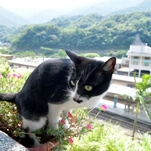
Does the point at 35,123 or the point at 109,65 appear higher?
the point at 109,65

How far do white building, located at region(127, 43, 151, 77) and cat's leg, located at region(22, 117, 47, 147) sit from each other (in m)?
8.25

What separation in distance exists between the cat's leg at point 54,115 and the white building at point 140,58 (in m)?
8.22

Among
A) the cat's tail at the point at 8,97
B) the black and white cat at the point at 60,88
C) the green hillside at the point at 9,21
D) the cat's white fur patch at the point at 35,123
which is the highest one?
the green hillside at the point at 9,21

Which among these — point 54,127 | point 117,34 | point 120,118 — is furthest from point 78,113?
point 117,34

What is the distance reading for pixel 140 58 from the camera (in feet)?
28.4

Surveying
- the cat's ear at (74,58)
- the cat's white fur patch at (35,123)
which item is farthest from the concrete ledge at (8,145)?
the cat's ear at (74,58)

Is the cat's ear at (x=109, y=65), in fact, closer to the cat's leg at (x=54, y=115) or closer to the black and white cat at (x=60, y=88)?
the black and white cat at (x=60, y=88)

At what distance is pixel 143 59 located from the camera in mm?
8656

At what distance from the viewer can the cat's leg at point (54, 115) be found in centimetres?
67

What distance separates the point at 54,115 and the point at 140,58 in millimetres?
8499

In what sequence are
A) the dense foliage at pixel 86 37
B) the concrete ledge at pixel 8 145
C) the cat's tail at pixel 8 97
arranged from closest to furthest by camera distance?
the concrete ledge at pixel 8 145 < the cat's tail at pixel 8 97 < the dense foliage at pixel 86 37

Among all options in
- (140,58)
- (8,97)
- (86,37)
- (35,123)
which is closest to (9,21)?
(86,37)

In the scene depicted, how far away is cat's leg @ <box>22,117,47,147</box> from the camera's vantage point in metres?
0.70

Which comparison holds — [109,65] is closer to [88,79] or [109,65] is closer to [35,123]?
[88,79]
